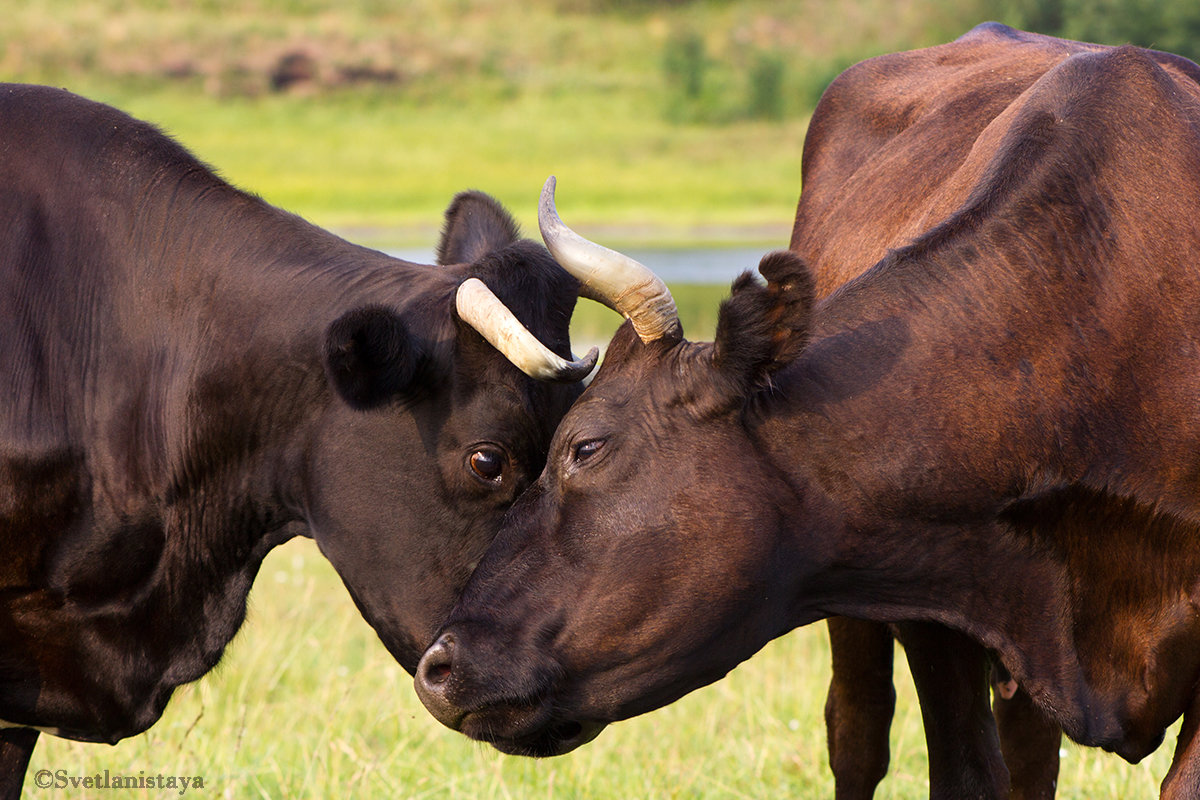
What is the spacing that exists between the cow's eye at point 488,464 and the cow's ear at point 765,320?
0.81 metres

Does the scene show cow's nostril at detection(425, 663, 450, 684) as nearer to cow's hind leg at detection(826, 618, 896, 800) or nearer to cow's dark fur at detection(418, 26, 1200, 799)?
cow's dark fur at detection(418, 26, 1200, 799)

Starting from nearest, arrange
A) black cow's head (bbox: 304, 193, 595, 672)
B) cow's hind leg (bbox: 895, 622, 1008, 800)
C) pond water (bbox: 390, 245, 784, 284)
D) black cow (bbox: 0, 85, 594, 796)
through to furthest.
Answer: black cow's head (bbox: 304, 193, 595, 672) → black cow (bbox: 0, 85, 594, 796) → cow's hind leg (bbox: 895, 622, 1008, 800) → pond water (bbox: 390, 245, 784, 284)

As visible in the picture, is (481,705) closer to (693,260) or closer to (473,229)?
(473,229)

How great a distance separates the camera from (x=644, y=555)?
365cm

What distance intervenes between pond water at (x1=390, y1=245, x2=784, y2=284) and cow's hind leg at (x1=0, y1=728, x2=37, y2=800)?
16.8 meters

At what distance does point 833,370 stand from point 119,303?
78.1 inches

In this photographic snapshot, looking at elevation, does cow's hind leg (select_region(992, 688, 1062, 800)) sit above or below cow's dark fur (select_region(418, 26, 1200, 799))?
below

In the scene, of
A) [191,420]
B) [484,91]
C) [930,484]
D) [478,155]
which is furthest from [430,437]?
[484,91]

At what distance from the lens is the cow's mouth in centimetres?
376

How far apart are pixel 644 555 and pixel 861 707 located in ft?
6.37

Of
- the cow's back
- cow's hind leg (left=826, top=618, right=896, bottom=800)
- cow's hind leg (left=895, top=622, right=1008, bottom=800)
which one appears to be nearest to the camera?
cow's hind leg (left=895, top=622, right=1008, bottom=800)

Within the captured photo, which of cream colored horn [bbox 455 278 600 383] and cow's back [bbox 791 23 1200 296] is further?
cow's back [bbox 791 23 1200 296]

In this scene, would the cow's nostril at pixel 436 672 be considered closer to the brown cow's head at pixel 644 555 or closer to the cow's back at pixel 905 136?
the brown cow's head at pixel 644 555

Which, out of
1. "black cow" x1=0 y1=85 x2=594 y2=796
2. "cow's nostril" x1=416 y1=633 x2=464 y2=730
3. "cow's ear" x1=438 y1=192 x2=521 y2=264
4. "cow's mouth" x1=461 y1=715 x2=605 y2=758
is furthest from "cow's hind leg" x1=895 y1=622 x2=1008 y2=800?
"cow's ear" x1=438 y1=192 x2=521 y2=264
